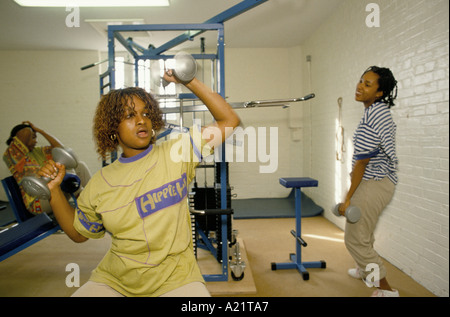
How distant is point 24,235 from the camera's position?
1.93 metres

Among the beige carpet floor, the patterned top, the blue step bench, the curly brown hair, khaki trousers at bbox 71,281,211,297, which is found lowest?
the beige carpet floor

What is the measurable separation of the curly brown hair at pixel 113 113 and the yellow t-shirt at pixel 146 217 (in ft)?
0.41

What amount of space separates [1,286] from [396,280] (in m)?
3.28

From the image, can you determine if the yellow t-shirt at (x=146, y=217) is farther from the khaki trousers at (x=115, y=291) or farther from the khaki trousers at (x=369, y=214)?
the khaki trousers at (x=369, y=214)

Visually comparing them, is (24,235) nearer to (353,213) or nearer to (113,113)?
(113,113)

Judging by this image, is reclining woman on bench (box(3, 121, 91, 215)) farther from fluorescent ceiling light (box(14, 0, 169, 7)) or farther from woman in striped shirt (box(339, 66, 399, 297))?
woman in striped shirt (box(339, 66, 399, 297))

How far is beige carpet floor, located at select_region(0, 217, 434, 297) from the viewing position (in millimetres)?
2144

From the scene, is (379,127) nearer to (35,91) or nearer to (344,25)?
(344,25)

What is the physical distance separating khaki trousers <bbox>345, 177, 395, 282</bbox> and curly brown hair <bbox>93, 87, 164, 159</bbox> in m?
1.40

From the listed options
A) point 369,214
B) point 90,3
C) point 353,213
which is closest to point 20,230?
point 353,213

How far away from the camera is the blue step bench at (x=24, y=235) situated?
180cm

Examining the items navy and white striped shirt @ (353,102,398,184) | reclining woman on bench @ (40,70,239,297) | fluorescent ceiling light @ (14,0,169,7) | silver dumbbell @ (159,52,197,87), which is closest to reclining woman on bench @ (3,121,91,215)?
fluorescent ceiling light @ (14,0,169,7)
